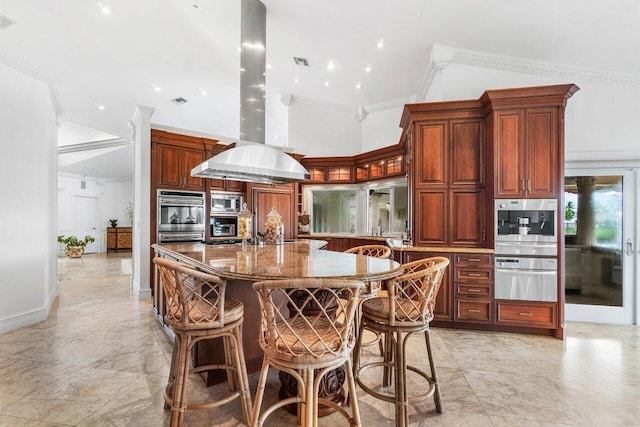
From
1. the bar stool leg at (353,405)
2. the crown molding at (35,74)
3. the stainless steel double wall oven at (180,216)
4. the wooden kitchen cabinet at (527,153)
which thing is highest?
the crown molding at (35,74)

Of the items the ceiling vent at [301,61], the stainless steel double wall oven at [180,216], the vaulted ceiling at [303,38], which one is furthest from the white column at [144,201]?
the ceiling vent at [301,61]

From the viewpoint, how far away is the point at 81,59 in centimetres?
438

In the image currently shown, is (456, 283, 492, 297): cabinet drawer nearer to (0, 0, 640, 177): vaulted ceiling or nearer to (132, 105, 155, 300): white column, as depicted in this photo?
(0, 0, 640, 177): vaulted ceiling

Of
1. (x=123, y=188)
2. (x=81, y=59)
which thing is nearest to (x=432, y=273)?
(x=81, y=59)

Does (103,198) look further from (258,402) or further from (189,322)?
(258,402)

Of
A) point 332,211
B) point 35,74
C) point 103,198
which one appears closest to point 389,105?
point 332,211

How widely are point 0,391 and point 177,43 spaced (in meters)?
4.25

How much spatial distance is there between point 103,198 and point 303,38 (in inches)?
439

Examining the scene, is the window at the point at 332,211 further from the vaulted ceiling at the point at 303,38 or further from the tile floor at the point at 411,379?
the tile floor at the point at 411,379

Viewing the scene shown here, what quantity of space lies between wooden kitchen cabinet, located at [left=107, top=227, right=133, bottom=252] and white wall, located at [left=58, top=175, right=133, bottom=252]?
248mm

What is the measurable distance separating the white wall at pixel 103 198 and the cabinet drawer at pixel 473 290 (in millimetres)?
12249

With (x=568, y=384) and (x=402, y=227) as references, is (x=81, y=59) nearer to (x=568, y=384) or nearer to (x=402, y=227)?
(x=402, y=227)

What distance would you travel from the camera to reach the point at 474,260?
11.7 ft

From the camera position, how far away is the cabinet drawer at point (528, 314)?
3396 millimetres
